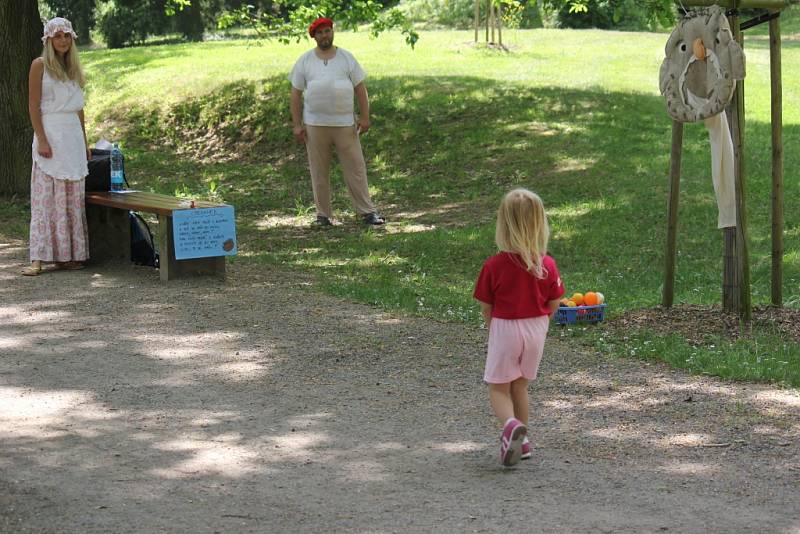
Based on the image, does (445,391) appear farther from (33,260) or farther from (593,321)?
(33,260)

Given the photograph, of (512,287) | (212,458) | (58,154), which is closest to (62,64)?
(58,154)

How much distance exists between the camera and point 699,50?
24.5ft

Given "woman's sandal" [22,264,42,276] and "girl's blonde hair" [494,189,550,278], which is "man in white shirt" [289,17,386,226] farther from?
"girl's blonde hair" [494,189,550,278]

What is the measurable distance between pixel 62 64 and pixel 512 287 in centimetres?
560

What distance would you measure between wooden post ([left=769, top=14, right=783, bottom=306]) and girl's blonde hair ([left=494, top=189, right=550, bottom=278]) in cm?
343

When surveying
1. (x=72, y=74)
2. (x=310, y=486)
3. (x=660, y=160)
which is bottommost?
(x=310, y=486)

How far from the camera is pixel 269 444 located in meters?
5.51

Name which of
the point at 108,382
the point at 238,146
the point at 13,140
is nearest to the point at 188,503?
the point at 108,382

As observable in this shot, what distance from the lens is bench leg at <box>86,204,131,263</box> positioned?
10289mm

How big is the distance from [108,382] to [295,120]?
20.3ft

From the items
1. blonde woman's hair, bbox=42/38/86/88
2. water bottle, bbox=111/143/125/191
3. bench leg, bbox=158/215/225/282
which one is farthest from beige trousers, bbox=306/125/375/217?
blonde woman's hair, bbox=42/38/86/88

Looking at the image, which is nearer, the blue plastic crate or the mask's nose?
the mask's nose

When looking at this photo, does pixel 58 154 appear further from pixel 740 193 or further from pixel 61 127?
pixel 740 193

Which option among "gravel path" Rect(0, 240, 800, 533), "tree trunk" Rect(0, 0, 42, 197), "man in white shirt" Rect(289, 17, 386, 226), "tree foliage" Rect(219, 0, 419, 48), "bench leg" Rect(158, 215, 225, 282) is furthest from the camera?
"tree foliage" Rect(219, 0, 419, 48)
